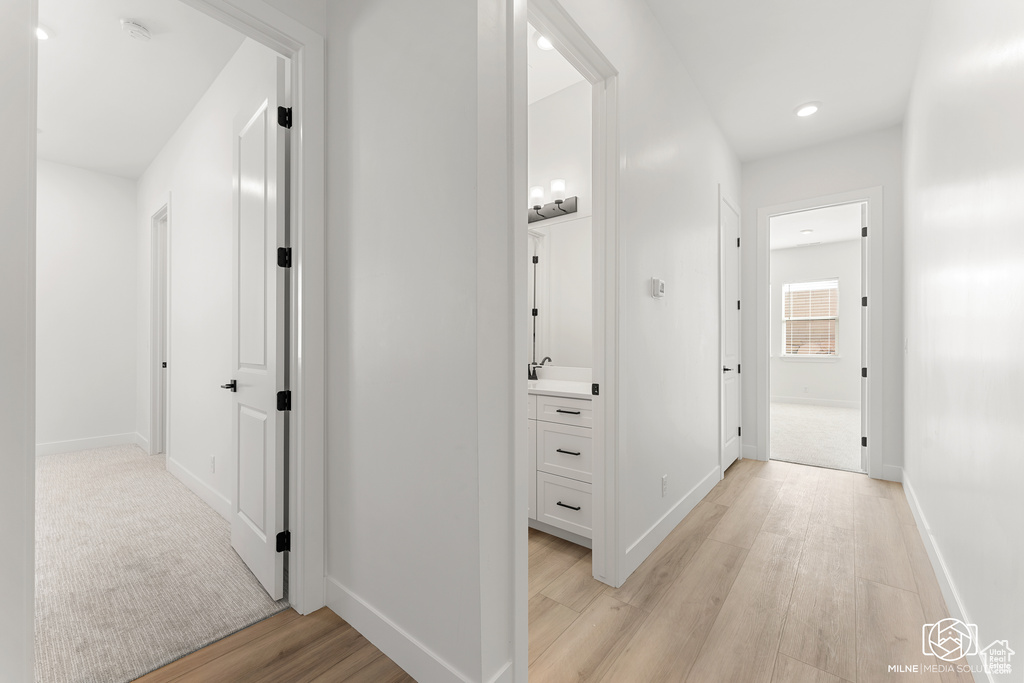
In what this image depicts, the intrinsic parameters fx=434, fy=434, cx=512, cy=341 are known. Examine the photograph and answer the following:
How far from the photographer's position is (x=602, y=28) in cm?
187

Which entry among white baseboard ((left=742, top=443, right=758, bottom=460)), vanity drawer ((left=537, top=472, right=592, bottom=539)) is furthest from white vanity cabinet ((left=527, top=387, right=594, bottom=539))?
white baseboard ((left=742, top=443, right=758, bottom=460))

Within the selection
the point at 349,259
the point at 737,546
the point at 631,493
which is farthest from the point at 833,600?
the point at 349,259

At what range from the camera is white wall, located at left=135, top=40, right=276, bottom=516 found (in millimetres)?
2617

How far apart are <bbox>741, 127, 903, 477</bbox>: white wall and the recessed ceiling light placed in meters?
0.66

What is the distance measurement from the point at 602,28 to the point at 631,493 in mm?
2094

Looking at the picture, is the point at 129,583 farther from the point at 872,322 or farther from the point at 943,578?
the point at 872,322

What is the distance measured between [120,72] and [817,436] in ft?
23.4

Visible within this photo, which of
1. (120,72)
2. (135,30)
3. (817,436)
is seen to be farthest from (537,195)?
(817,436)

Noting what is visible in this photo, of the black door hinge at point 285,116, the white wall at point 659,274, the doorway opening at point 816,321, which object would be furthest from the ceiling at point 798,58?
the doorway opening at point 816,321

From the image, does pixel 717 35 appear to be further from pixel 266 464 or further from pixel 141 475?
pixel 141 475

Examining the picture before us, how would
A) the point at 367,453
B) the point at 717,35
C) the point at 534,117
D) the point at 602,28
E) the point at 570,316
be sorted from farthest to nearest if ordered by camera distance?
the point at 534,117
the point at 570,316
the point at 717,35
the point at 602,28
the point at 367,453

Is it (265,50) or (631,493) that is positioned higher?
(265,50)

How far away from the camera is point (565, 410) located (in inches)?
92.6

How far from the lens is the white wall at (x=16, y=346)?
96cm
